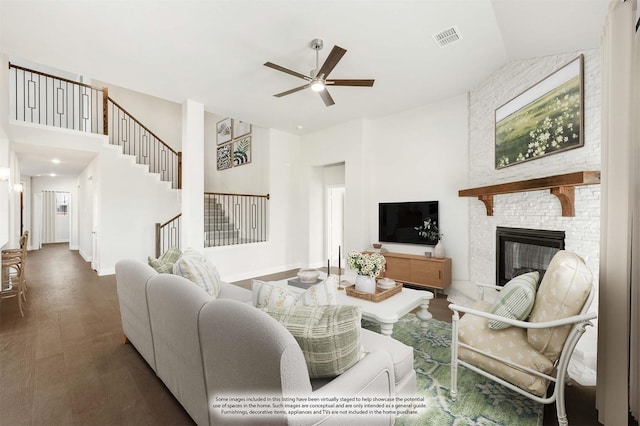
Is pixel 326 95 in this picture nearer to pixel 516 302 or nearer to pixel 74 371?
pixel 516 302

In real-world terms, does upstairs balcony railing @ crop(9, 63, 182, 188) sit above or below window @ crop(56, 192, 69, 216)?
above

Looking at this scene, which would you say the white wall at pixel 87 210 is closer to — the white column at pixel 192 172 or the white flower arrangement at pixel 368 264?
the white column at pixel 192 172

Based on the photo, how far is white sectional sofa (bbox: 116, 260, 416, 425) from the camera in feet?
3.30

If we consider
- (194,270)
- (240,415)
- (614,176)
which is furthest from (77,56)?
(614,176)

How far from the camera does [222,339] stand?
1.20 meters

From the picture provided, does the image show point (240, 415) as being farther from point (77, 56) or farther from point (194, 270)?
point (77, 56)

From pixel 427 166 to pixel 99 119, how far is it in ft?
26.4

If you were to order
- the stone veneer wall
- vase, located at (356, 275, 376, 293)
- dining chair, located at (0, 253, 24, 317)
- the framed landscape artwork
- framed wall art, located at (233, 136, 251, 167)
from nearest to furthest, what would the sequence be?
the stone veneer wall → the framed landscape artwork → vase, located at (356, 275, 376, 293) → dining chair, located at (0, 253, 24, 317) → framed wall art, located at (233, 136, 251, 167)

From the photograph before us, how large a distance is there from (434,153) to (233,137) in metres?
5.25

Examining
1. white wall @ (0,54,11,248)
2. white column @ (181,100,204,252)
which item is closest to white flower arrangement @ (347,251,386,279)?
white column @ (181,100,204,252)

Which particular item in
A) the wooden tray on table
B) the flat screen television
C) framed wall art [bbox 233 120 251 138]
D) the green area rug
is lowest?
the green area rug

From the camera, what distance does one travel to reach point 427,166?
482 centimetres

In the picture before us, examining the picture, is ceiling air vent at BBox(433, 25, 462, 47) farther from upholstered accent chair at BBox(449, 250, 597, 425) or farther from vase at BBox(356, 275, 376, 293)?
vase at BBox(356, 275, 376, 293)

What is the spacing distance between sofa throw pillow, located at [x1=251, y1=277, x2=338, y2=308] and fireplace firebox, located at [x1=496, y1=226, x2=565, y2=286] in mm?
2561
